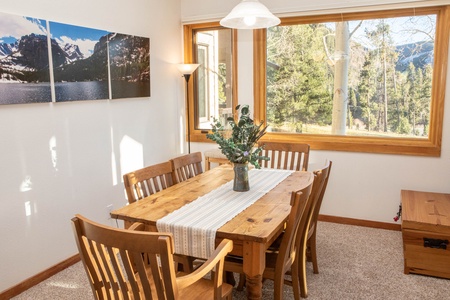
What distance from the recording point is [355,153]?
13.0 feet

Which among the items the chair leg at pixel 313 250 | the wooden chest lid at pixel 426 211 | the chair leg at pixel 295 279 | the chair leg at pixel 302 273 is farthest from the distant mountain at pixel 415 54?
the chair leg at pixel 295 279

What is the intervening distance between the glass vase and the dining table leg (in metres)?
0.72

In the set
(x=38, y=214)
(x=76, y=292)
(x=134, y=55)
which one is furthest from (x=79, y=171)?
(x=134, y=55)

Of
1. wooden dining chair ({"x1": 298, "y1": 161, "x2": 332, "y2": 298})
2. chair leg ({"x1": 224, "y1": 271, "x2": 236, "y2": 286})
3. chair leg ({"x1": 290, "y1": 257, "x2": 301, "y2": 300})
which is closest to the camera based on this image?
wooden dining chair ({"x1": 298, "y1": 161, "x2": 332, "y2": 298})

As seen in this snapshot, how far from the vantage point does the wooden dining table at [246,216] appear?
1863 mm

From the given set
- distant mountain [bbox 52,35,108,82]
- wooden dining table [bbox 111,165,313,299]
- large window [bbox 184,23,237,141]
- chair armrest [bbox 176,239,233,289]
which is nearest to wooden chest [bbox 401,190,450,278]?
wooden dining table [bbox 111,165,313,299]

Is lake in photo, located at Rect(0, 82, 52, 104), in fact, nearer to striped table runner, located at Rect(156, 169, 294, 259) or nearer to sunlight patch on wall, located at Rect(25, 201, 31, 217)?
sunlight patch on wall, located at Rect(25, 201, 31, 217)

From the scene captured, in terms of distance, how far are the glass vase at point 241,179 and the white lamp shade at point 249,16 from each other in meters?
0.97

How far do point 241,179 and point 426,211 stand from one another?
1621 millimetres

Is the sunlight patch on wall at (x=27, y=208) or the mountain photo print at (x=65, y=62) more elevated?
the mountain photo print at (x=65, y=62)

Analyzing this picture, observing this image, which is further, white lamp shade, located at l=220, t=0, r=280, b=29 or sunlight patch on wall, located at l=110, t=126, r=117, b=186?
sunlight patch on wall, located at l=110, t=126, r=117, b=186

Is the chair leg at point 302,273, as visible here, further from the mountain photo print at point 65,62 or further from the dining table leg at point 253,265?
the mountain photo print at point 65,62

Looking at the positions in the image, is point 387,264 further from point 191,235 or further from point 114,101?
point 114,101

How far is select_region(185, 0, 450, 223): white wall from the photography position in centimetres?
368
